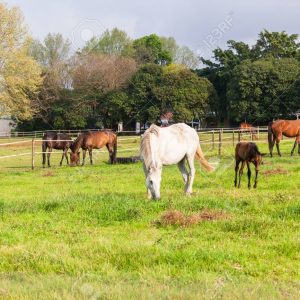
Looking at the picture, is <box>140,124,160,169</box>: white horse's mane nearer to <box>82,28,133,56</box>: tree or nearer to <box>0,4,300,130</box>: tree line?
<box>0,4,300,130</box>: tree line

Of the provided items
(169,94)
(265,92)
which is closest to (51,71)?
(169,94)

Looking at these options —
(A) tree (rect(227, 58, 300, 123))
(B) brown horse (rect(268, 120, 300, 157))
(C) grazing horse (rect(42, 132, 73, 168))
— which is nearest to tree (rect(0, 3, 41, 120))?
(C) grazing horse (rect(42, 132, 73, 168))

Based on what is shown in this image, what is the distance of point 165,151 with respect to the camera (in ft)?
32.8

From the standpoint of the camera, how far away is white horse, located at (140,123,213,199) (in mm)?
9172

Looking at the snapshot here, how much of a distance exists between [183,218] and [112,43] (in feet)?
230

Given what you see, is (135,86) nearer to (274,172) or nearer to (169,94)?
(169,94)

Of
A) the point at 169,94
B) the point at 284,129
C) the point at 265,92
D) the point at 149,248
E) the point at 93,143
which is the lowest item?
the point at 149,248

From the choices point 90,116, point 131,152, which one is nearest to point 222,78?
point 90,116

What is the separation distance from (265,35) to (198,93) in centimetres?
1108

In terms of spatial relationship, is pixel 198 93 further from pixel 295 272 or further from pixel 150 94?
pixel 295 272

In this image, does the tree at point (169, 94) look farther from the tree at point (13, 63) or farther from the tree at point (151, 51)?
the tree at point (151, 51)

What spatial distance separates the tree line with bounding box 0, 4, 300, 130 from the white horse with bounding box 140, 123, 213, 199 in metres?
31.0

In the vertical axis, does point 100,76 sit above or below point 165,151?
above

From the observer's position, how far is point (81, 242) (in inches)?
248
